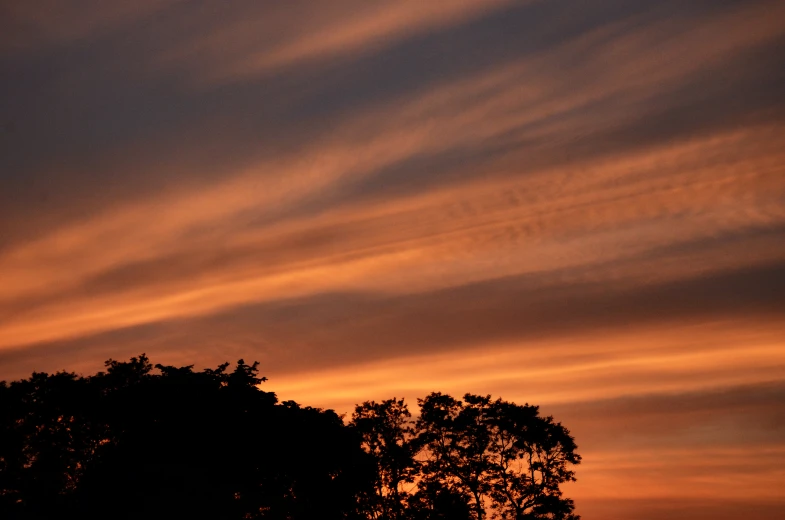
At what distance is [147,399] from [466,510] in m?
24.9

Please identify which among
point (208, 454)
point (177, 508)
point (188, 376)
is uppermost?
point (188, 376)

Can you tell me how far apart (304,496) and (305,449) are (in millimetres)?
3344

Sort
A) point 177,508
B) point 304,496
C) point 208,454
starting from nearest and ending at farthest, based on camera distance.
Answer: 1. point 177,508
2. point 208,454
3. point 304,496

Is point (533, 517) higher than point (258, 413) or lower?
lower

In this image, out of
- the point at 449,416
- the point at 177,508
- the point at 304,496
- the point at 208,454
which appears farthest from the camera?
the point at 449,416

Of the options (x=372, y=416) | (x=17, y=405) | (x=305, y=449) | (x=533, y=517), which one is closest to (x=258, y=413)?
(x=305, y=449)

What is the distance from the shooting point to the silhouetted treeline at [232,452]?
195ft

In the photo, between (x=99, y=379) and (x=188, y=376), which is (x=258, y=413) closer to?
(x=188, y=376)

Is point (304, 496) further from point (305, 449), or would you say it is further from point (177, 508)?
point (177, 508)

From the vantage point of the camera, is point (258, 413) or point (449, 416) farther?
point (449, 416)

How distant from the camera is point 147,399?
221 feet

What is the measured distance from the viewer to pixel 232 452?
6669 cm

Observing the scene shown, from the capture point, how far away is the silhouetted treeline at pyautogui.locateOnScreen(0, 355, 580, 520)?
59.6 m

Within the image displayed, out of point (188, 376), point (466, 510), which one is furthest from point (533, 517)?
point (188, 376)
